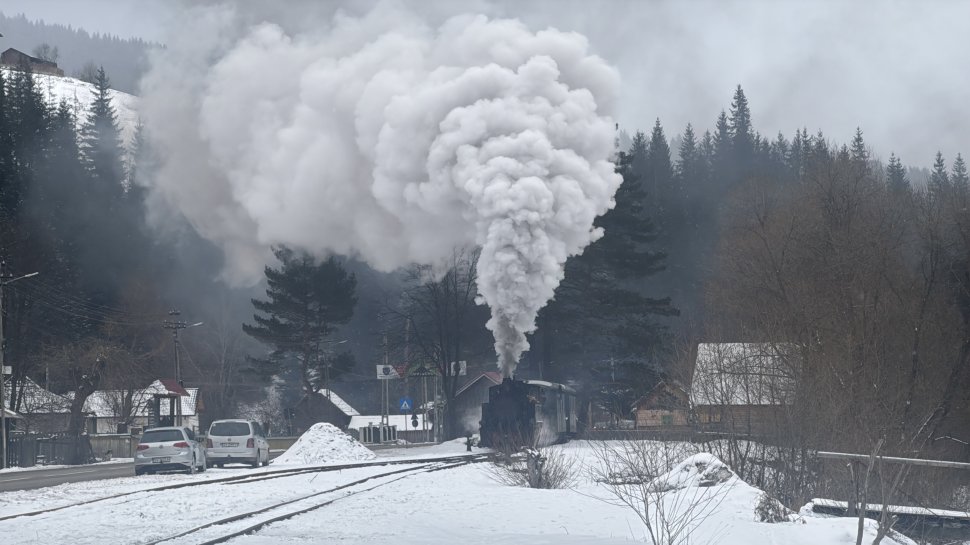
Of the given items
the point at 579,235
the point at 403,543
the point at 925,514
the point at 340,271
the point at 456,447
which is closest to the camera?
the point at 403,543

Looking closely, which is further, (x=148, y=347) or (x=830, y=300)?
(x=148, y=347)

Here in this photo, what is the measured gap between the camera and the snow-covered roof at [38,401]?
53469 mm

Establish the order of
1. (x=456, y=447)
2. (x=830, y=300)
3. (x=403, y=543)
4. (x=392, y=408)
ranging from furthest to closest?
(x=392, y=408) → (x=456, y=447) → (x=830, y=300) → (x=403, y=543)

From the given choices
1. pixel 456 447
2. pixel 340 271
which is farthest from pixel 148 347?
pixel 456 447

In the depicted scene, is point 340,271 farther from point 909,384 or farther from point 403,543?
point 403,543

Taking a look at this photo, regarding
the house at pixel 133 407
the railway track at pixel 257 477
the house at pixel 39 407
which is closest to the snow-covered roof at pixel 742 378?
the railway track at pixel 257 477

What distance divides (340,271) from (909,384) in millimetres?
36392

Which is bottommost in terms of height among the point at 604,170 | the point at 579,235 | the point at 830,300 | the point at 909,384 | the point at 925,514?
the point at 925,514

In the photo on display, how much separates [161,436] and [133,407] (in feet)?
157

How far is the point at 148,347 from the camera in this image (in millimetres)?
75062

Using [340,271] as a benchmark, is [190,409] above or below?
below

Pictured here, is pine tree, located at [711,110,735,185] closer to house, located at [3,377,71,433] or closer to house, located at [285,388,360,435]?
house, located at [285,388,360,435]

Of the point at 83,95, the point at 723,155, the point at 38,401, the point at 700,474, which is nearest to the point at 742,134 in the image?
the point at 723,155

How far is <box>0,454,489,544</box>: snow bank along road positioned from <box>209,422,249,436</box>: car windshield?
524 cm
